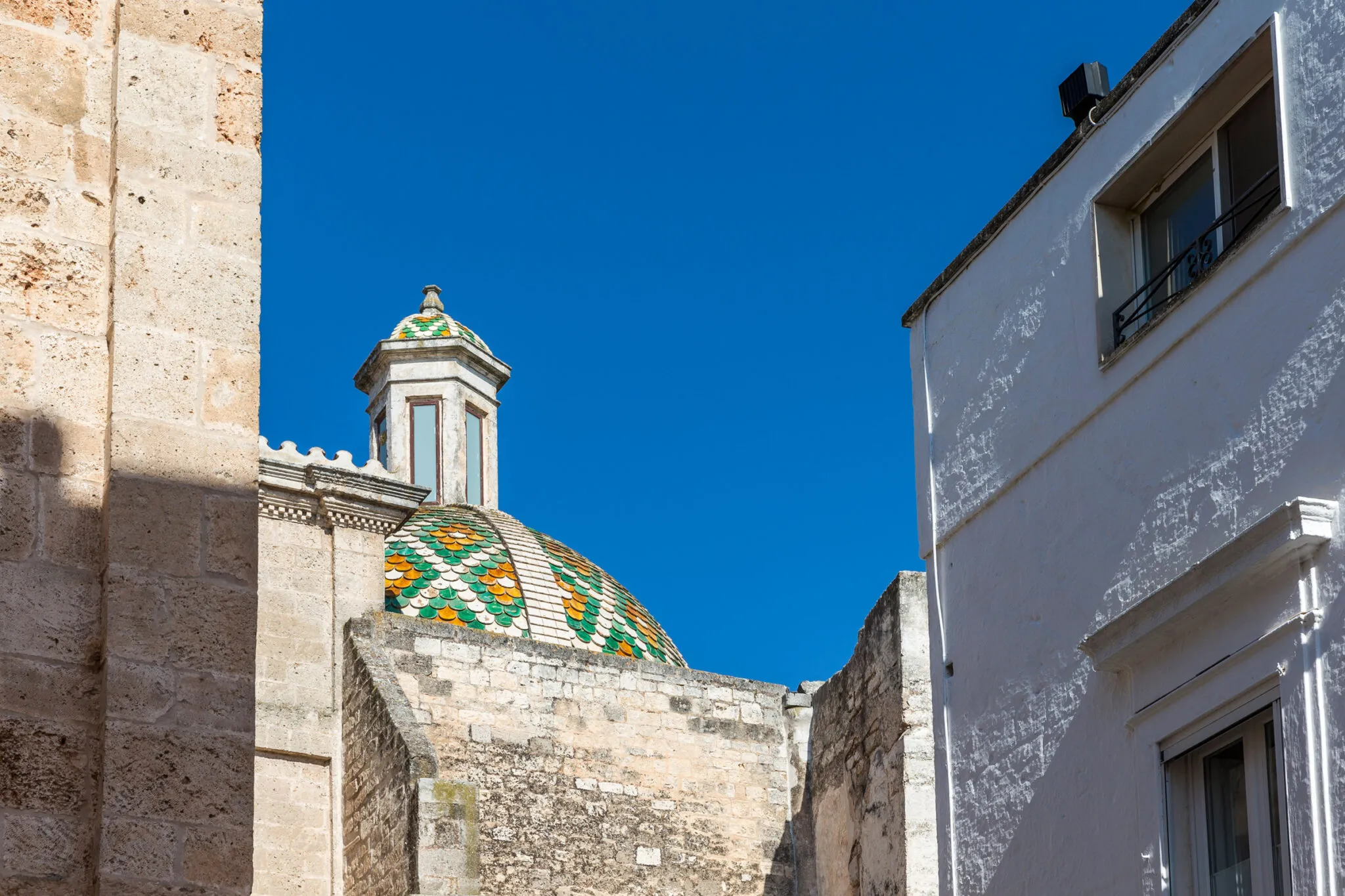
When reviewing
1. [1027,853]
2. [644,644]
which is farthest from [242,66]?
[644,644]

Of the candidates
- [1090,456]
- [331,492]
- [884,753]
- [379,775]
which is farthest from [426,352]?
[1090,456]

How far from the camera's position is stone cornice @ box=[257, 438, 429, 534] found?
18.4m

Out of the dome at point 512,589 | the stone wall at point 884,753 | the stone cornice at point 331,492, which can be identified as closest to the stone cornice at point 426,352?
the dome at point 512,589

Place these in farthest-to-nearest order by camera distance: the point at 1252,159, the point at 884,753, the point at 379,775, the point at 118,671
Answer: the point at 379,775
the point at 884,753
the point at 1252,159
the point at 118,671

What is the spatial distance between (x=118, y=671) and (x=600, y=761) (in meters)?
12.5

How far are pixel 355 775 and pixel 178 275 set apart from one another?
1041cm

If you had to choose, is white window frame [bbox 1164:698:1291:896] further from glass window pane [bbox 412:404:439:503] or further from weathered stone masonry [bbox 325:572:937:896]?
glass window pane [bbox 412:404:439:503]

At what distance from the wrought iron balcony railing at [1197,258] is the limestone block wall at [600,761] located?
9.82 m

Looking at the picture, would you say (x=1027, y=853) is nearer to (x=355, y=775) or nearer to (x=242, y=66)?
(x=242, y=66)

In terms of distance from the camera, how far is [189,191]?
7652mm

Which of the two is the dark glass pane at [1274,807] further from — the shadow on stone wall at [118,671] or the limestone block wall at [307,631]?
the limestone block wall at [307,631]

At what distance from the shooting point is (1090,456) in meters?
9.06

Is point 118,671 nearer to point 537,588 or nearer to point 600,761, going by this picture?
point 600,761

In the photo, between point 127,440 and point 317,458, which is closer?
point 127,440
